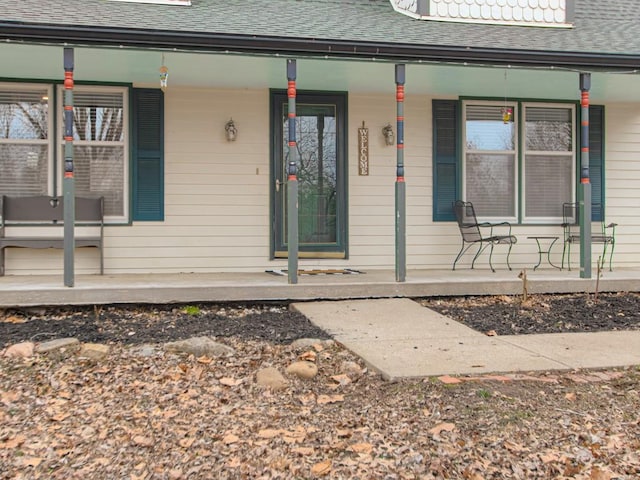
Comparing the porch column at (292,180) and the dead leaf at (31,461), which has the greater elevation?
the porch column at (292,180)

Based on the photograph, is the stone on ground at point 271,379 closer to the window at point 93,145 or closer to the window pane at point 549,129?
the window at point 93,145

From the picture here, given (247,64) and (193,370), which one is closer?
(193,370)

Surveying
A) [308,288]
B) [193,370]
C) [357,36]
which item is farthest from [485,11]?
[193,370]

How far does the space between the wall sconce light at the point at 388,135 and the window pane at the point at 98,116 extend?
3172 millimetres

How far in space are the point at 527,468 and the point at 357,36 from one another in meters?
4.79

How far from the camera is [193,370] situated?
361 centimetres

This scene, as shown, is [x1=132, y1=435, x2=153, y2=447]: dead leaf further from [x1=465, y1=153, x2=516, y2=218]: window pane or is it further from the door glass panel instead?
[x1=465, y1=153, x2=516, y2=218]: window pane

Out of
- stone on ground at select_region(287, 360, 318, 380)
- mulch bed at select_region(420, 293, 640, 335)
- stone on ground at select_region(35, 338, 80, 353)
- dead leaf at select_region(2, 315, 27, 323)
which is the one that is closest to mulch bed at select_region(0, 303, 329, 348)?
dead leaf at select_region(2, 315, 27, 323)

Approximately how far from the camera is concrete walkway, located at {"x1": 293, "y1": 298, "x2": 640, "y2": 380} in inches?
139

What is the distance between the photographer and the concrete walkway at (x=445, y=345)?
3533mm

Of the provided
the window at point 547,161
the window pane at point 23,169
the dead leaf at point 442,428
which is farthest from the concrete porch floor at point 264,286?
the dead leaf at point 442,428

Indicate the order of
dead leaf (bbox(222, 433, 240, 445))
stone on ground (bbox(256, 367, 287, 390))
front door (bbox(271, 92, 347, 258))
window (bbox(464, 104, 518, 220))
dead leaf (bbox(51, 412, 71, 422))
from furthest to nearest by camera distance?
window (bbox(464, 104, 518, 220))
front door (bbox(271, 92, 347, 258))
stone on ground (bbox(256, 367, 287, 390))
dead leaf (bbox(51, 412, 71, 422))
dead leaf (bbox(222, 433, 240, 445))

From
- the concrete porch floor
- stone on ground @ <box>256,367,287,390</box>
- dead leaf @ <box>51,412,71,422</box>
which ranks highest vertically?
the concrete porch floor

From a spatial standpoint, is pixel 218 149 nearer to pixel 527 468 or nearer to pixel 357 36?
pixel 357 36
